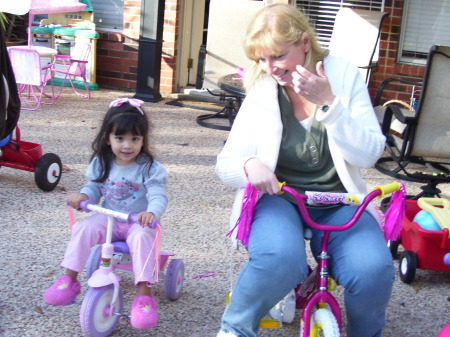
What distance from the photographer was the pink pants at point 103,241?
2.63m

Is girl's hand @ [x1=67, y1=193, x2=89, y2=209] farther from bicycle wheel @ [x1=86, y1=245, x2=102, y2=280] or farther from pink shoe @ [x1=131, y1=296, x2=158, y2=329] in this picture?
pink shoe @ [x1=131, y1=296, x2=158, y2=329]

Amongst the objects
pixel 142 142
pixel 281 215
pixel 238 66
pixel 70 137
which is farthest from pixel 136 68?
pixel 281 215

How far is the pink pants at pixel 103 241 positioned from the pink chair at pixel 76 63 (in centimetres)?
476

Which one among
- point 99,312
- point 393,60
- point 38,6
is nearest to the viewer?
point 99,312

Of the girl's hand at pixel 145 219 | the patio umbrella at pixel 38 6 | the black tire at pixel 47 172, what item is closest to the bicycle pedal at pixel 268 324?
the girl's hand at pixel 145 219

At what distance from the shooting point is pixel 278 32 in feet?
7.70

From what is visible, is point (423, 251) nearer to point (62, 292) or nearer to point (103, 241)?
point (103, 241)

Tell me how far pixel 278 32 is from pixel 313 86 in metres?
0.28

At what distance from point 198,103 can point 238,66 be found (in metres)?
1.06

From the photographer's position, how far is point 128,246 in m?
2.70

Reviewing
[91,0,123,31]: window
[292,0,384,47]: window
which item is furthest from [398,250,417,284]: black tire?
[91,0,123,31]: window

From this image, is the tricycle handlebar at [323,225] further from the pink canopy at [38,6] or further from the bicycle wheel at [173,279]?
the pink canopy at [38,6]

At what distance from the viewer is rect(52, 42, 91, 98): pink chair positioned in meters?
7.33

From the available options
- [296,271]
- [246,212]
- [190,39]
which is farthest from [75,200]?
[190,39]
